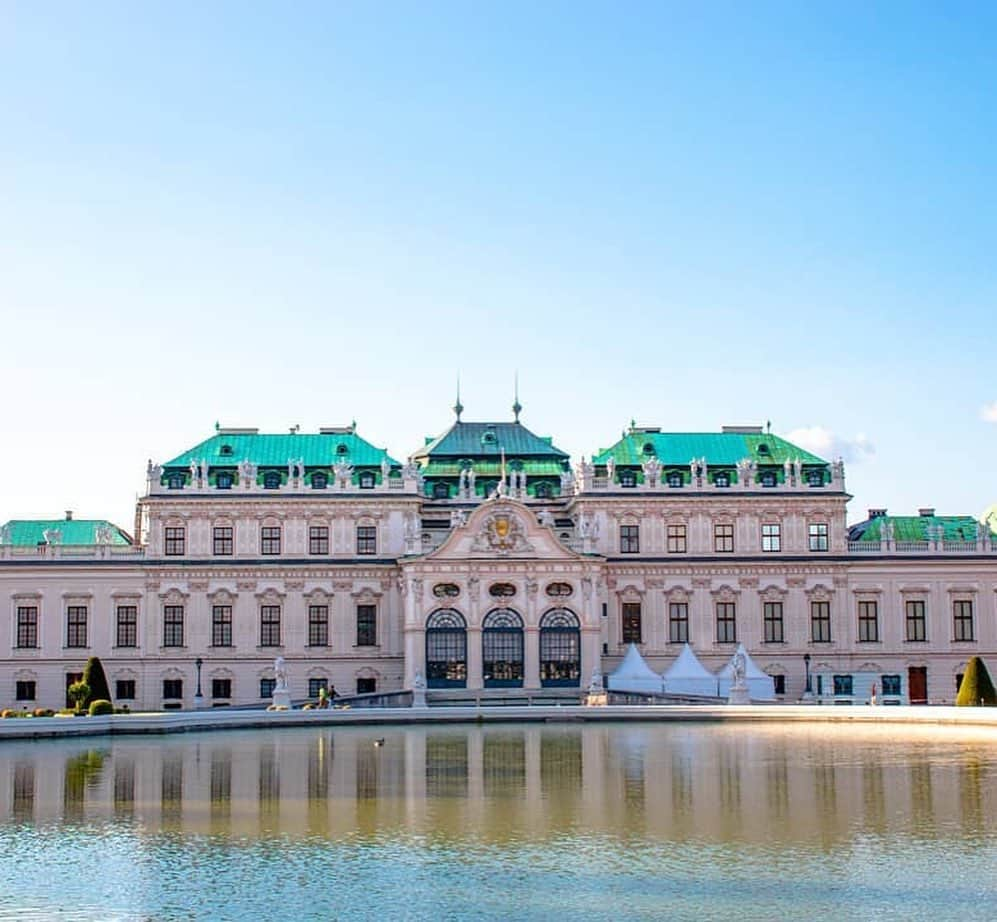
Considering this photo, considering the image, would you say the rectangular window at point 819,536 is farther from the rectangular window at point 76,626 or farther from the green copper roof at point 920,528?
the rectangular window at point 76,626

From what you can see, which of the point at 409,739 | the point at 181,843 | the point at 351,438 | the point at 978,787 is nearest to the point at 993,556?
the point at 351,438

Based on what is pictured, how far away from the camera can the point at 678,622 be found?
79.8 meters

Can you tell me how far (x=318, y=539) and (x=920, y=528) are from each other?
3116 cm

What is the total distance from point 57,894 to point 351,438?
196 feet

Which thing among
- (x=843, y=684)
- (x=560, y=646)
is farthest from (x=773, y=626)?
(x=560, y=646)

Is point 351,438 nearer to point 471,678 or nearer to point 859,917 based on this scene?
point 471,678

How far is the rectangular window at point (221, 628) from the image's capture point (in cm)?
7925

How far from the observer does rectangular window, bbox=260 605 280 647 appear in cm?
7931

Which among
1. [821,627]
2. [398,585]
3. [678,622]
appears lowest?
[821,627]

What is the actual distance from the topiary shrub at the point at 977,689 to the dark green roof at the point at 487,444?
26539mm

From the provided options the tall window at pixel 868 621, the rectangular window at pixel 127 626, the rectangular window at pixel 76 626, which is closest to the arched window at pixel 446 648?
the rectangular window at pixel 127 626

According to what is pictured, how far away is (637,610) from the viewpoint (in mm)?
79875

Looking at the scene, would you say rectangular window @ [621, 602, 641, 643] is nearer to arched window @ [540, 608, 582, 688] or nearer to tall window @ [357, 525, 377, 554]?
arched window @ [540, 608, 582, 688]

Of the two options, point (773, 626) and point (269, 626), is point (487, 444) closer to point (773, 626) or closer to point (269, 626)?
point (269, 626)
